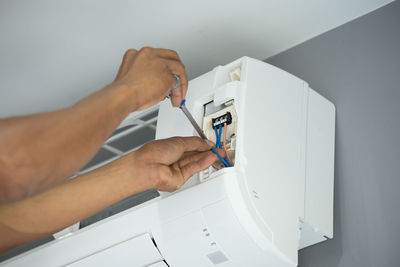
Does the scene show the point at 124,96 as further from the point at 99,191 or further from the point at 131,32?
the point at 131,32

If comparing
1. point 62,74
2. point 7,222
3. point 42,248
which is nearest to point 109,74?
point 62,74

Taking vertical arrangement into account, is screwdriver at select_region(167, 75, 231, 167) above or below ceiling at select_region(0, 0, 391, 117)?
below

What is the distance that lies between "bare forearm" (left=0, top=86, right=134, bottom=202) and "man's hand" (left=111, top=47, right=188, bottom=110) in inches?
3.7

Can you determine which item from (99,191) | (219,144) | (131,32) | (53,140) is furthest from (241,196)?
(131,32)

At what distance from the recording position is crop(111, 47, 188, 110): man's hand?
89 cm

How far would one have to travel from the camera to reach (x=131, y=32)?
1.59m

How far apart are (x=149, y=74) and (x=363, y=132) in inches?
29.6

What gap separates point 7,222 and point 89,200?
0.18 m

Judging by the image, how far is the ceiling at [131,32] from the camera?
1508 millimetres

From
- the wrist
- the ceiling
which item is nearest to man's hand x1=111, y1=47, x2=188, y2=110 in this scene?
the wrist

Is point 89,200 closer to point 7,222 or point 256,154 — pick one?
point 7,222

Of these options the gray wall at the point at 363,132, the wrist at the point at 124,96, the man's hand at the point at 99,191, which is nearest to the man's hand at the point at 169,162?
the man's hand at the point at 99,191

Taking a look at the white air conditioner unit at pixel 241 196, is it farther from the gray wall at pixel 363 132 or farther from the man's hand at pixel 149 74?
the man's hand at pixel 149 74

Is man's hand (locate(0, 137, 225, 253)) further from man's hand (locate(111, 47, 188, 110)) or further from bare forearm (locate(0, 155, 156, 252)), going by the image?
man's hand (locate(111, 47, 188, 110))
